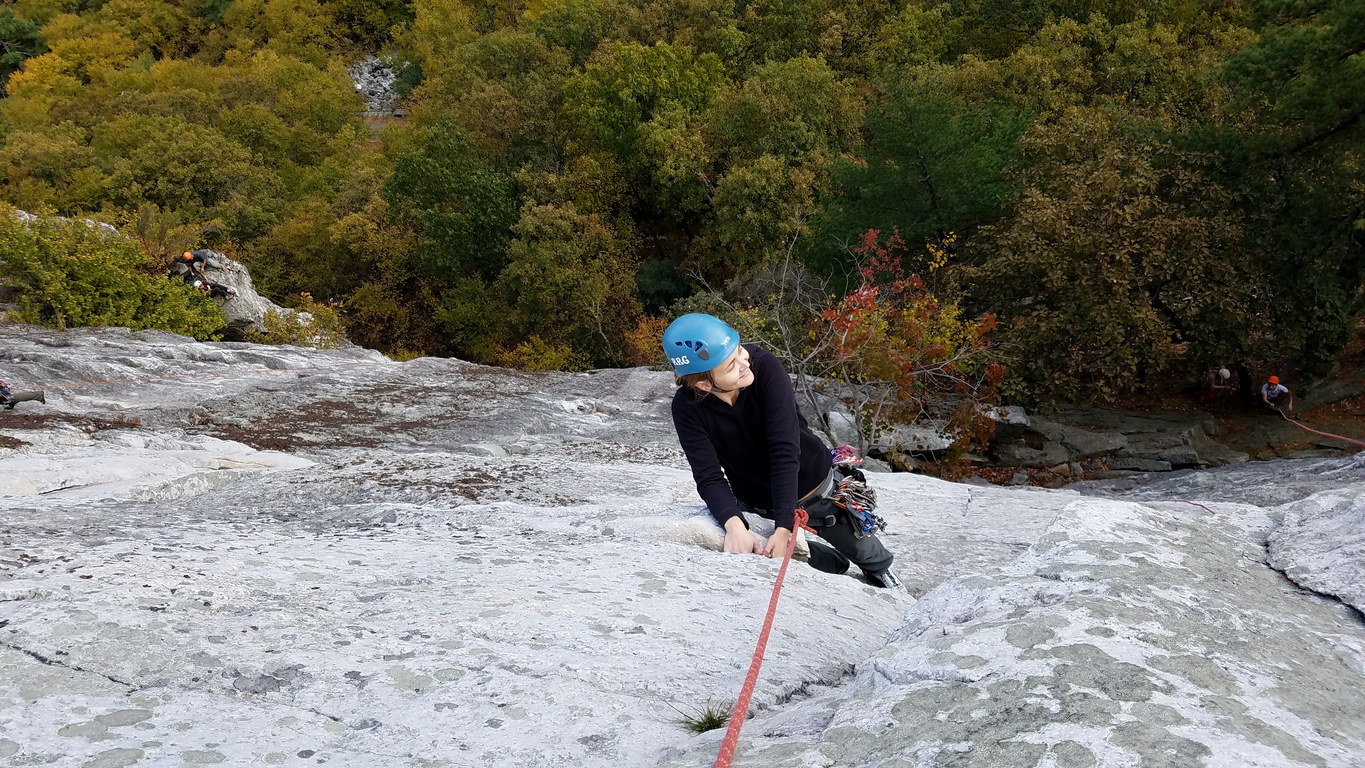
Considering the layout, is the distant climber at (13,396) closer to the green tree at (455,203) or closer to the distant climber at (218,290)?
the distant climber at (218,290)

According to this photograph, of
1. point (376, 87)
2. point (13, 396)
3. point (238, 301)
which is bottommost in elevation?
point (13, 396)

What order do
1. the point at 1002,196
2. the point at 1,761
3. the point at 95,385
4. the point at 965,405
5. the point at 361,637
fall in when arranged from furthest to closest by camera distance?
the point at 1002,196 < the point at 965,405 < the point at 95,385 < the point at 361,637 < the point at 1,761

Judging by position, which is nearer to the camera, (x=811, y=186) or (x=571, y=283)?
(x=811, y=186)

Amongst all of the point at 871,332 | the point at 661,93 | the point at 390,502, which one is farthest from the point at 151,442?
the point at 661,93

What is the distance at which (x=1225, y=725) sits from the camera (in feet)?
5.97

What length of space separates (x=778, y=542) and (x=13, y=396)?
29.4 feet

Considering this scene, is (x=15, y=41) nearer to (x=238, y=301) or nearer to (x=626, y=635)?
(x=238, y=301)

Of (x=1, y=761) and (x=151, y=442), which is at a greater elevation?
(x=1, y=761)

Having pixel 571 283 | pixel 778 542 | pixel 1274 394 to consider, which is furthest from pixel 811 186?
pixel 778 542

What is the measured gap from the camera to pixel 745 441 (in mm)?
3545

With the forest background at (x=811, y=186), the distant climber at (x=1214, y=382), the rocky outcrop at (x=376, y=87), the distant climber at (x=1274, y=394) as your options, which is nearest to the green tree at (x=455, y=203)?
the forest background at (x=811, y=186)

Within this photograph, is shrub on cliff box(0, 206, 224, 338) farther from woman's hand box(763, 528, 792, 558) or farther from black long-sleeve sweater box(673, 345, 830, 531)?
woman's hand box(763, 528, 792, 558)

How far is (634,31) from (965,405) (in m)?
27.2

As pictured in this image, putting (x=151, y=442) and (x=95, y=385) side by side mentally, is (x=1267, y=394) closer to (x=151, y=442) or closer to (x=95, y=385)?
(x=151, y=442)
